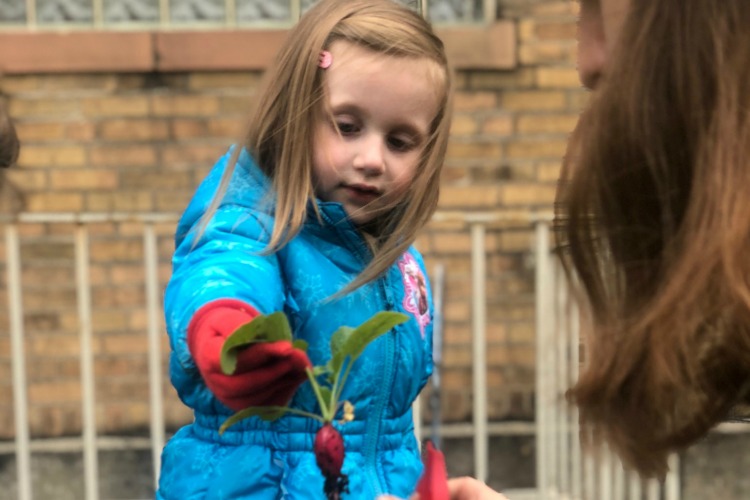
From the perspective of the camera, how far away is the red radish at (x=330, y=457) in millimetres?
1383

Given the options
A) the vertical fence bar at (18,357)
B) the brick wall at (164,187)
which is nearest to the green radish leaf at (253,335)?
the vertical fence bar at (18,357)

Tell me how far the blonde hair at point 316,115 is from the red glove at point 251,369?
0.45 metres

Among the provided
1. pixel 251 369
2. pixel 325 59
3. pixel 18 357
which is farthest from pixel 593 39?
pixel 18 357

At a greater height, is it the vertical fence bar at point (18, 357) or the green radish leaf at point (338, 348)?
the green radish leaf at point (338, 348)

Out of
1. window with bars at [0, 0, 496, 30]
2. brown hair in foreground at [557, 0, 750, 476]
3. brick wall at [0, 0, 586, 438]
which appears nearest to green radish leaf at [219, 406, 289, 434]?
brown hair in foreground at [557, 0, 750, 476]

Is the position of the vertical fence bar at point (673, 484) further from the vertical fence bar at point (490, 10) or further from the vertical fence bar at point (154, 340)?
the vertical fence bar at point (490, 10)

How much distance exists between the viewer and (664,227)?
127cm

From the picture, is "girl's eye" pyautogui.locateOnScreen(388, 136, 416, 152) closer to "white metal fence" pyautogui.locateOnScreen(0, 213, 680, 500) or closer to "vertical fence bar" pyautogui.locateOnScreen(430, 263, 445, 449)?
"white metal fence" pyautogui.locateOnScreen(0, 213, 680, 500)

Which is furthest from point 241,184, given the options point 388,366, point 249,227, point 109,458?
point 109,458

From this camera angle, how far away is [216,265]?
5.74 feet

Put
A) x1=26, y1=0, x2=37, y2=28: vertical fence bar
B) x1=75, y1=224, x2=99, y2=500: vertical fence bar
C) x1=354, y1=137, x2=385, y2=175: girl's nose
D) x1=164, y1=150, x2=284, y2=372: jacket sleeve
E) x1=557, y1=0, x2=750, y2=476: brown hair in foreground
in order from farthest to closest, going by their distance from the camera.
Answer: x1=26, y1=0, x2=37, y2=28: vertical fence bar
x1=75, y1=224, x2=99, y2=500: vertical fence bar
x1=354, y1=137, x2=385, y2=175: girl's nose
x1=164, y1=150, x2=284, y2=372: jacket sleeve
x1=557, y1=0, x2=750, y2=476: brown hair in foreground

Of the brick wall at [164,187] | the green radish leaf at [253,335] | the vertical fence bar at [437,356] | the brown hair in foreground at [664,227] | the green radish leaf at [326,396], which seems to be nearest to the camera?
the brown hair in foreground at [664,227]

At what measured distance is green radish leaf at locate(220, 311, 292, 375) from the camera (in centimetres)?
132

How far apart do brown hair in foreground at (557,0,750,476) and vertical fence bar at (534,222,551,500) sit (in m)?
3.37
